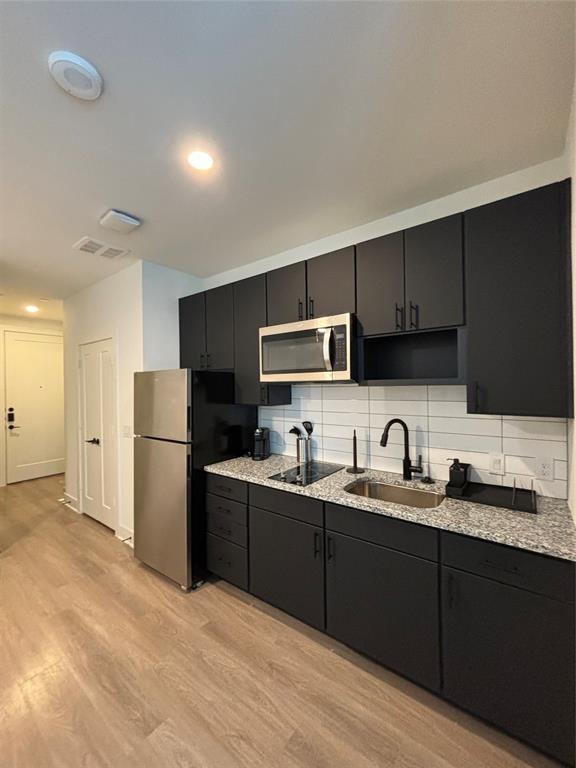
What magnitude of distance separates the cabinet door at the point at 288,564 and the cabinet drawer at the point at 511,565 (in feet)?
2.42

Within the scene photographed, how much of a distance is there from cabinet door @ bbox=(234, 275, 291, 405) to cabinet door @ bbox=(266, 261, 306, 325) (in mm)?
82

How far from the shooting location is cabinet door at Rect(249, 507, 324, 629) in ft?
6.45

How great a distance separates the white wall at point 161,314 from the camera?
3.12m

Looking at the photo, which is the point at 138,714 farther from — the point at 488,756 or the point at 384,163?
the point at 384,163

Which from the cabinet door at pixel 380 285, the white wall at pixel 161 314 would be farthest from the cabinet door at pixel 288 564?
the white wall at pixel 161 314

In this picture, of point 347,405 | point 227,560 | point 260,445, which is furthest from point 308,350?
point 227,560

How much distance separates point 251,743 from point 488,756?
100 cm

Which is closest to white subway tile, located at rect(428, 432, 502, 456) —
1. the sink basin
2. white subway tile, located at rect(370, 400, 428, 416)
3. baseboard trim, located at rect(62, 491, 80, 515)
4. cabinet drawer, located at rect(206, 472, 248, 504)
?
white subway tile, located at rect(370, 400, 428, 416)

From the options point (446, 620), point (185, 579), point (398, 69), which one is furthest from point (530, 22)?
point (185, 579)

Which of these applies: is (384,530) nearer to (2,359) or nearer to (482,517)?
(482,517)

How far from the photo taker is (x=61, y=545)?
3.23 meters

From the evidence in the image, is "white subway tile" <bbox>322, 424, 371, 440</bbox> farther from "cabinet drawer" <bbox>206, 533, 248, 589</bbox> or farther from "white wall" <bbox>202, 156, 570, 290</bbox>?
"white wall" <bbox>202, 156, 570, 290</bbox>

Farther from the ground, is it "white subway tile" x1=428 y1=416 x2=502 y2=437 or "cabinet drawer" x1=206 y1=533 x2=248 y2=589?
"white subway tile" x1=428 y1=416 x2=502 y2=437

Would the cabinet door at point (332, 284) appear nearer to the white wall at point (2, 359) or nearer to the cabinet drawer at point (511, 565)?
the cabinet drawer at point (511, 565)
